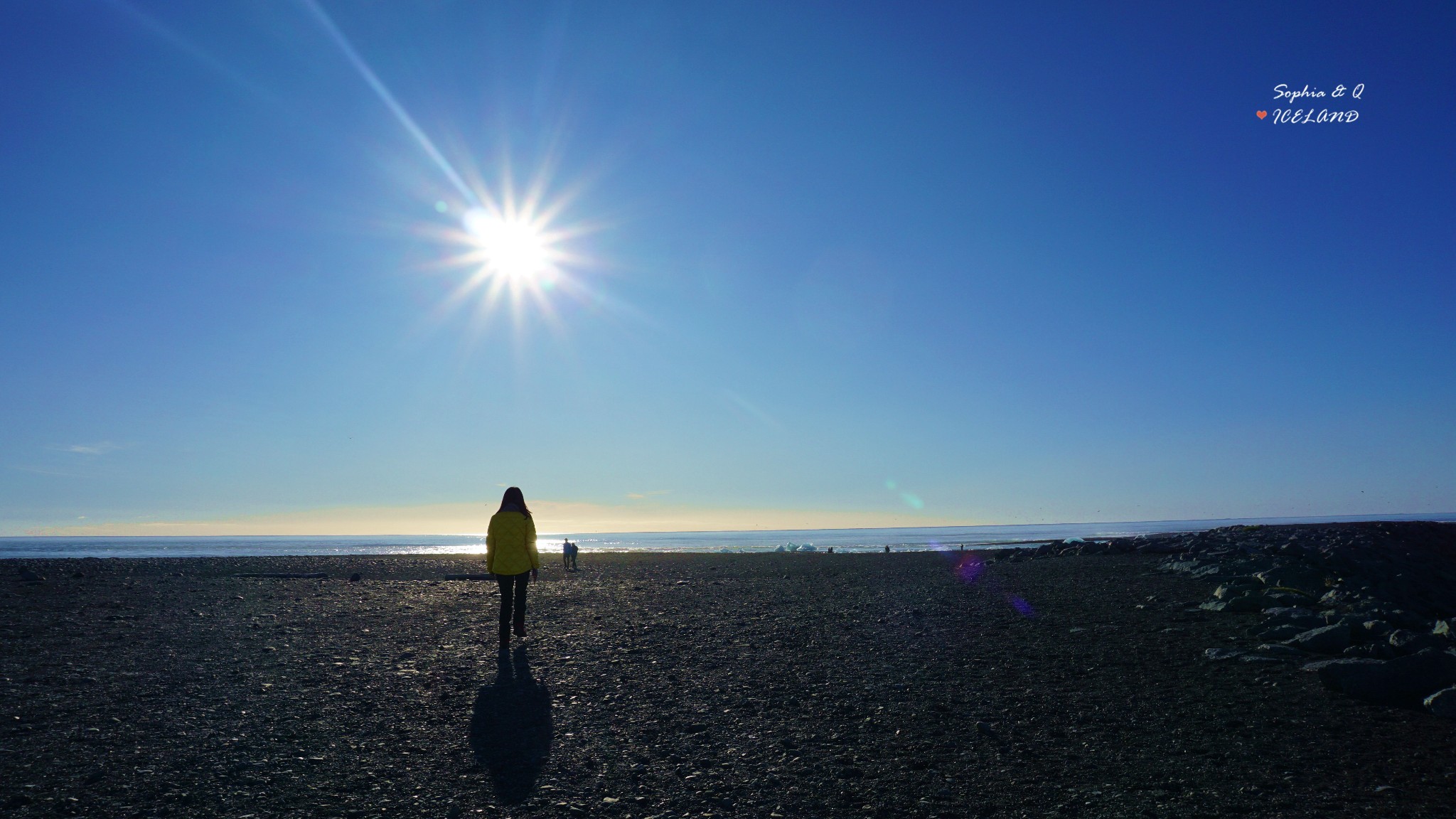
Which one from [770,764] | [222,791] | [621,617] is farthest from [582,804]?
[621,617]

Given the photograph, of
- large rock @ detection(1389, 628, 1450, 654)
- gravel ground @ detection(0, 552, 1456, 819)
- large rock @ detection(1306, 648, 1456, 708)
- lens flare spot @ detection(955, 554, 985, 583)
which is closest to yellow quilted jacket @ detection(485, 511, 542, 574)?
gravel ground @ detection(0, 552, 1456, 819)

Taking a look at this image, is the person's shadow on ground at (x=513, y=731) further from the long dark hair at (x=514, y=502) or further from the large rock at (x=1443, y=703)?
the large rock at (x=1443, y=703)

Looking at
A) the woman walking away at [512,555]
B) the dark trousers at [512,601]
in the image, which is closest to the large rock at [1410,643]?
the woman walking away at [512,555]

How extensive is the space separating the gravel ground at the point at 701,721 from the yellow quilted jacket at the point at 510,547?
1.32 m

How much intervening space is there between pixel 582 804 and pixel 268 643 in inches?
368

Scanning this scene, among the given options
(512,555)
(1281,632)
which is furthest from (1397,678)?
(512,555)

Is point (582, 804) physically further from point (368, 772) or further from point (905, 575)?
point (905, 575)

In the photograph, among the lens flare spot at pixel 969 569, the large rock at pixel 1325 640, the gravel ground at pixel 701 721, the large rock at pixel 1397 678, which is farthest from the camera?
the lens flare spot at pixel 969 569

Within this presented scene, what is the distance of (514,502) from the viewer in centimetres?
1307

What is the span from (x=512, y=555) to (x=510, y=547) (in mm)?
132

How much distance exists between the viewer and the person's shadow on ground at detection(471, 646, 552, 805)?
6367 mm

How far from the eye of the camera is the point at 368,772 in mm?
6488

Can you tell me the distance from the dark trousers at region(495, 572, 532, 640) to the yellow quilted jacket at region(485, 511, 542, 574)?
18 cm

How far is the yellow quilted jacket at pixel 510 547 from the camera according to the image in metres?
12.6
